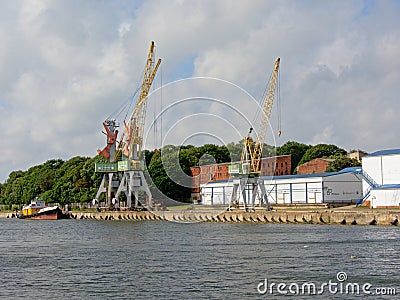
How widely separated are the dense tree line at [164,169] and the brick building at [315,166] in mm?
3482

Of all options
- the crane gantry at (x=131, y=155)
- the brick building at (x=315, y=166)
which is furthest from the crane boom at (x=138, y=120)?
the brick building at (x=315, y=166)

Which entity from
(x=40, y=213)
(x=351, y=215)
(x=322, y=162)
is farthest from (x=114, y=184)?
(x=351, y=215)

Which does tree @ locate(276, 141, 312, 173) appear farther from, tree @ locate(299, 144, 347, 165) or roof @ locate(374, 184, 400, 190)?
roof @ locate(374, 184, 400, 190)

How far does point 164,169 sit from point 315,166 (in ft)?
127

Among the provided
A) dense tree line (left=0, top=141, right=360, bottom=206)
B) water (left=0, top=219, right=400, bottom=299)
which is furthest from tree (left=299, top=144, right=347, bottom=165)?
water (left=0, top=219, right=400, bottom=299)

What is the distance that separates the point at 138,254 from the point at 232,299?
2039 centimetres

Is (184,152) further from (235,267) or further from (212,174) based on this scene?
(235,267)

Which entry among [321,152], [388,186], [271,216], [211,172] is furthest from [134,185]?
[321,152]

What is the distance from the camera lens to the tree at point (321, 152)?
171125 mm

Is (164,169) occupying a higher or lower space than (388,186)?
higher

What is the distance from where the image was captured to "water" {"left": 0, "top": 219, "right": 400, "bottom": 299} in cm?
3172

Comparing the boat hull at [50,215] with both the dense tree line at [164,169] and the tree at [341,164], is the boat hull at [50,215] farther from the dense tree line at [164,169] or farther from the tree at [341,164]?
the tree at [341,164]

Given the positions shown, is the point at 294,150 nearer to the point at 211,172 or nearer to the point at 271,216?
the point at 211,172

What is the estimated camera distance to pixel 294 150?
183500mm
